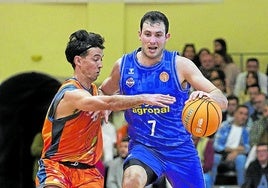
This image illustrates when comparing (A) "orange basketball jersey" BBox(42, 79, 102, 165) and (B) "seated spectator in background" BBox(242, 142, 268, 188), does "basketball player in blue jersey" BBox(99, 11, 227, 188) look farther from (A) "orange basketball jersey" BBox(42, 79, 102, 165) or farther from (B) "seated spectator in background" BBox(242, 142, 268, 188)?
(B) "seated spectator in background" BBox(242, 142, 268, 188)

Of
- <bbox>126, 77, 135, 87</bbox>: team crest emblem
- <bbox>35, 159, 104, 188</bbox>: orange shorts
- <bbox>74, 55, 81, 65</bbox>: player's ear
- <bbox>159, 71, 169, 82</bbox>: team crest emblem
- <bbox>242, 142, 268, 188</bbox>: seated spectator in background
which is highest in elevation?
<bbox>74, 55, 81, 65</bbox>: player's ear

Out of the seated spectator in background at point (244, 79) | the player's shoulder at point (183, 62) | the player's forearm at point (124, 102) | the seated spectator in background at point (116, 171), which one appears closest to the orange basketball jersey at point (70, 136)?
the player's forearm at point (124, 102)

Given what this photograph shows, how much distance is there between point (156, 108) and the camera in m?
8.88

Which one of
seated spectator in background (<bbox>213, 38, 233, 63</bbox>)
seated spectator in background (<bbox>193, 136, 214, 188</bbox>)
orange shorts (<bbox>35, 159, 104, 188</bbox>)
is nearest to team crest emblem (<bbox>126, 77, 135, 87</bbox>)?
orange shorts (<bbox>35, 159, 104, 188</bbox>)

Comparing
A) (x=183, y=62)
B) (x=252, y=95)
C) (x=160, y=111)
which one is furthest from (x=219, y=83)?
(x=160, y=111)

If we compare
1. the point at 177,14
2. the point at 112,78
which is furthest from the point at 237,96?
the point at 112,78

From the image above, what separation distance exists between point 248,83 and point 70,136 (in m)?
7.66

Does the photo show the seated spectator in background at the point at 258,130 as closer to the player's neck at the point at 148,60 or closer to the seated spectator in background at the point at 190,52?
the seated spectator in background at the point at 190,52

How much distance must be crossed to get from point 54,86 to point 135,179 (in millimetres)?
8092

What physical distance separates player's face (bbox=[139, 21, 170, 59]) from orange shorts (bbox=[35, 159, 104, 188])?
133 cm

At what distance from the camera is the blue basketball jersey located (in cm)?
891

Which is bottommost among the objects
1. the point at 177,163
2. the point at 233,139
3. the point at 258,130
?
the point at 233,139

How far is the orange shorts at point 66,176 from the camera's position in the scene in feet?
27.0

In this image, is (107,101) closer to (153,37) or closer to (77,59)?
(77,59)
